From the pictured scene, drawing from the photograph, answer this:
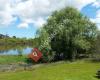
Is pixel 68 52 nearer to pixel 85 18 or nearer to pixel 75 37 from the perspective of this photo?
pixel 75 37

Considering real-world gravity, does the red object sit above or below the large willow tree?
below

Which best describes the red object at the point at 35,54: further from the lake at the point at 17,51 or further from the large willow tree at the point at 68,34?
the lake at the point at 17,51

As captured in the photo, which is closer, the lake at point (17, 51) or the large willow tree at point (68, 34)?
the large willow tree at point (68, 34)

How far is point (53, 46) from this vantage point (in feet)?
181

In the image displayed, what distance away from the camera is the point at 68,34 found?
5366 centimetres

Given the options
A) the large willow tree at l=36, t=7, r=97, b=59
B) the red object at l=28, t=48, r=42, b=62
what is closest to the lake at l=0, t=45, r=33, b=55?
the large willow tree at l=36, t=7, r=97, b=59

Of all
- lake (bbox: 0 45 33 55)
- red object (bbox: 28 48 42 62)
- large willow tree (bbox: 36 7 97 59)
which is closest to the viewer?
red object (bbox: 28 48 42 62)

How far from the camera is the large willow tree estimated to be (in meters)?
53.8

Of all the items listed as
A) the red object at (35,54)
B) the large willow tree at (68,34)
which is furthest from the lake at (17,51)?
the red object at (35,54)

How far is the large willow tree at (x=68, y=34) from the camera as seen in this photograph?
53.8 meters

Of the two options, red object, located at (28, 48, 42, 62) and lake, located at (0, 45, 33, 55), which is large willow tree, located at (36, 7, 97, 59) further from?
lake, located at (0, 45, 33, 55)

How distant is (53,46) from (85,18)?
900cm

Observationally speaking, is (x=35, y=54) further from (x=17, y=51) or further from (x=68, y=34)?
(x=17, y=51)

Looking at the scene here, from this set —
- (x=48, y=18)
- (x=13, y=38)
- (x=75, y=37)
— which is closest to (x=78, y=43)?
(x=75, y=37)
